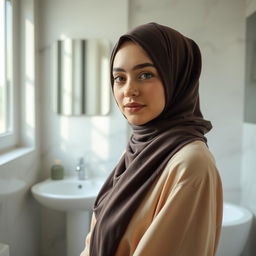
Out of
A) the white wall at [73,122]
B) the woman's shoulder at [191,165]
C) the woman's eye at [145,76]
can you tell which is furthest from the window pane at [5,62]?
the woman's shoulder at [191,165]

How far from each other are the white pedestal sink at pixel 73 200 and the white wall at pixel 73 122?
0.16 metres

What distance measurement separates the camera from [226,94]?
2.14m

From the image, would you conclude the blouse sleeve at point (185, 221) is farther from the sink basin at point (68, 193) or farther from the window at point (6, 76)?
the window at point (6, 76)

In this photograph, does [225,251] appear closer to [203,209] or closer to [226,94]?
[226,94]

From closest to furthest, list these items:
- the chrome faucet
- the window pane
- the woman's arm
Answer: the woman's arm
the window pane
the chrome faucet

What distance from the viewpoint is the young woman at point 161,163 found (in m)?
0.66

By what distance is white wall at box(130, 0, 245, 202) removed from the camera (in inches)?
82.5

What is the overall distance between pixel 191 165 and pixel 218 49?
5.43 feet

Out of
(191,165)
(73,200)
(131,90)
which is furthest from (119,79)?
(73,200)

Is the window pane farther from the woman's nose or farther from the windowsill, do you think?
the woman's nose

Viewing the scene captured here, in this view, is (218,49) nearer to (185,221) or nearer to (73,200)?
(73,200)

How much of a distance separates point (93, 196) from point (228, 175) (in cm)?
105

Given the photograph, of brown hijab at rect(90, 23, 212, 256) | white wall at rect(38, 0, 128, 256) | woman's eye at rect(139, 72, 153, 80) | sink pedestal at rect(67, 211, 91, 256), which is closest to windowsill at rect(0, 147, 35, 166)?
white wall at rect(38, 0, 128, 256)

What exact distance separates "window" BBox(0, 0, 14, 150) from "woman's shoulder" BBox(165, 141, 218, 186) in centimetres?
146
